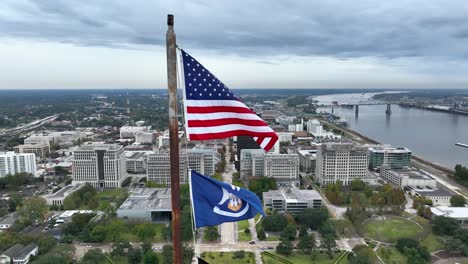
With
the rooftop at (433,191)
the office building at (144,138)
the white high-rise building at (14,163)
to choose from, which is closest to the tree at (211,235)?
the rooftop at (433,191)

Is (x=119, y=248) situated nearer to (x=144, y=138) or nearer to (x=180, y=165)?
(x=180, y=165)

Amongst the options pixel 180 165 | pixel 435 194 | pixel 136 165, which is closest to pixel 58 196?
pixel 180 165

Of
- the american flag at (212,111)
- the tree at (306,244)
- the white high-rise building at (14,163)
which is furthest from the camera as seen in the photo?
the white high-rise building at (14,163)

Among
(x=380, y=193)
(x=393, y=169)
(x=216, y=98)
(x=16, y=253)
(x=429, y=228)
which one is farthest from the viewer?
(x=393, y=169)

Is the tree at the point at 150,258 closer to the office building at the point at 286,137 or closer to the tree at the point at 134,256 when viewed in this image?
the tree at the point at 134,256

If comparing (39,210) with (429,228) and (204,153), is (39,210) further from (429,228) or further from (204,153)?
(429,228)

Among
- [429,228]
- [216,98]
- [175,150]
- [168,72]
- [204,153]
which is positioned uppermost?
[168,72]

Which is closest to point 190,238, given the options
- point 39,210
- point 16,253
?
point 16,253
